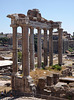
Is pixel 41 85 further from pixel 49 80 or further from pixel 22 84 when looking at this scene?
pixel 22 84

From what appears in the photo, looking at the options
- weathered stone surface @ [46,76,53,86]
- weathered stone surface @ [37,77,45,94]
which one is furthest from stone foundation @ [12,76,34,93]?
weathered stone surface @ [46,76,53,86]

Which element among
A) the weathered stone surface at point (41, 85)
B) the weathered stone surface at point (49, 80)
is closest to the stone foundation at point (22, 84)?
the weathered stone surface at point (41, 85)

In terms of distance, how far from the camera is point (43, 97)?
49.1ft

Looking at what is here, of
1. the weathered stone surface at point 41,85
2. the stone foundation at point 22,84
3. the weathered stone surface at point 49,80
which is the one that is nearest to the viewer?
the stone foundation at point 22,84

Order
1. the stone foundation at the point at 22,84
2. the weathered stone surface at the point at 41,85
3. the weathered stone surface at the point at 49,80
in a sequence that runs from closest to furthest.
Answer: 1. the stone foundation at the point at 22,84
2. the weathered stone surface at the point at 41,85
3. the weathered stone surface at the point at 49,80

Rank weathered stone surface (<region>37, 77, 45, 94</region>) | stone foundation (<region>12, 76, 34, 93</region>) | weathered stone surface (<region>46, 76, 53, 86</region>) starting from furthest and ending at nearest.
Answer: weathered stone surface (<region>46, 76, 53, 86</region>) < weathered stone surface (<region>37, 77, 45, 94</region>) < stone foundation (<region>12, 76, 34, 93</region>)

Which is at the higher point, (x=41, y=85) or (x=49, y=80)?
(x=49, y=80)

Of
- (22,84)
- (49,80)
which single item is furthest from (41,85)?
(22,84)

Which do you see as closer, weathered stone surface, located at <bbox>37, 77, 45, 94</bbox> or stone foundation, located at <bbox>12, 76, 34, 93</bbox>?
stone foundation, located at <bbox>12, 76, 34, 93</bbox>

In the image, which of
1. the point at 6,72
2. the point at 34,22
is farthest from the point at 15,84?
the point at 6,72

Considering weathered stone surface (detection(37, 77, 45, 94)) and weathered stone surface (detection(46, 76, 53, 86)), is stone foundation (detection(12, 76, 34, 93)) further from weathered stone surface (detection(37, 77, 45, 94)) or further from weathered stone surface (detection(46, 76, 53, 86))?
weathered stone surface (detection(46, 76, 53, 86))

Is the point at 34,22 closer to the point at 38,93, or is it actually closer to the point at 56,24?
the point at 56,24

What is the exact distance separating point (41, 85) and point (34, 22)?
780 cm

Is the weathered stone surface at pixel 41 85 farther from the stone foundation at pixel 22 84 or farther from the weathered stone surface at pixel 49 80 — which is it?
the weathered stone surface at pixel 49 80
